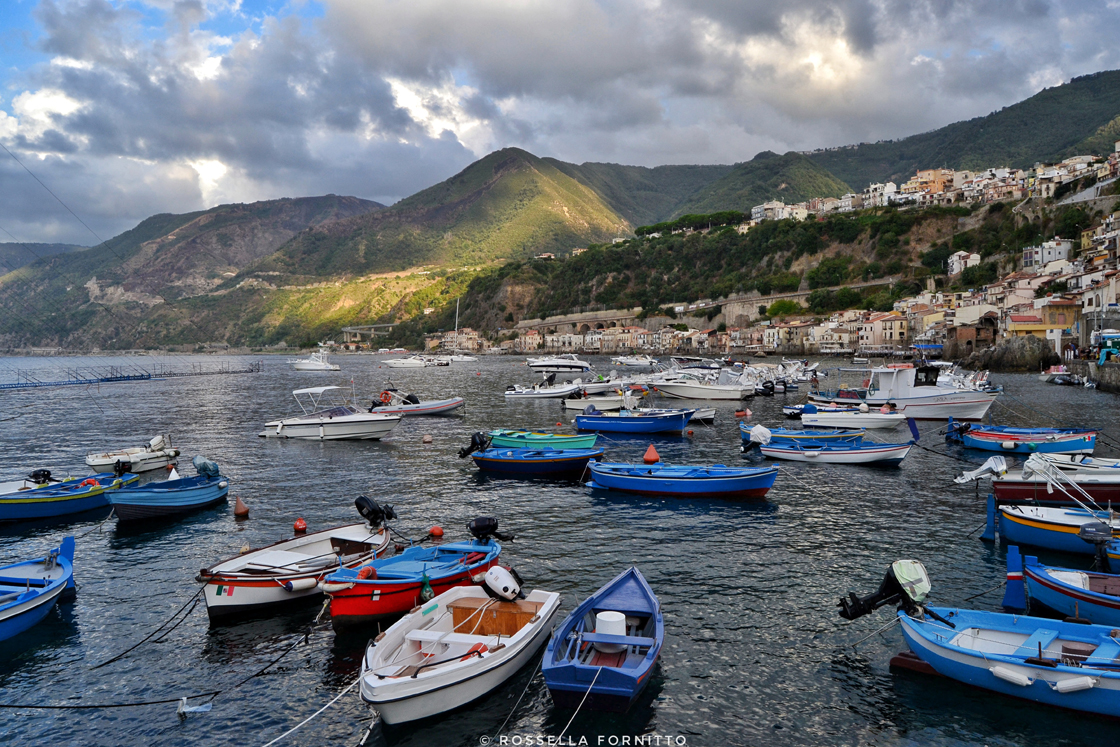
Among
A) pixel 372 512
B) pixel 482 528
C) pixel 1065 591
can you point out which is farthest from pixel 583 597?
pixel 1065 591

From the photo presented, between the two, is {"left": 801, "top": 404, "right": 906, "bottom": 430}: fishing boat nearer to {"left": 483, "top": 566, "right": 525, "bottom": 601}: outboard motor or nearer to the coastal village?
{"left": 483, "top": 566, "right": 525, "bottom": 601}: outboard motor

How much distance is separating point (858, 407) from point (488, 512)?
28339 mm

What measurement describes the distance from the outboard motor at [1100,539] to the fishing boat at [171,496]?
80.8 ft

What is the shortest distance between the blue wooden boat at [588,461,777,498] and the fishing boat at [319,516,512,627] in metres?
10.5

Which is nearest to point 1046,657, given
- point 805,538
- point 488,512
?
point 805,538

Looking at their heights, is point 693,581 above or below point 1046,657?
below

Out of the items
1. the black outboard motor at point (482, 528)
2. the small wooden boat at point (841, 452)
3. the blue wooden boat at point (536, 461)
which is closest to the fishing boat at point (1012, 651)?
the black outboard motor at point (482, 528)

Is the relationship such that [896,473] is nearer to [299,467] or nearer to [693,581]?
[693,581]

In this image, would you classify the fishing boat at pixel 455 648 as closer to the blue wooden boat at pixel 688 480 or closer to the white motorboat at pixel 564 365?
the blue wooden boat at pixel 688 480

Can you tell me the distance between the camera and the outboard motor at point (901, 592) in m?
10.8

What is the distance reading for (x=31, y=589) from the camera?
12.5 meters

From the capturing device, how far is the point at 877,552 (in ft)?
54.1

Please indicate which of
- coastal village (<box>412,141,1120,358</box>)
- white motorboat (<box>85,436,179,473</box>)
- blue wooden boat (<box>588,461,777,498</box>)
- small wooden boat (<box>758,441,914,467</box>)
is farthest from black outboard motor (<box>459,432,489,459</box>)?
coastal village (<box>412,141,1120,358</box>)

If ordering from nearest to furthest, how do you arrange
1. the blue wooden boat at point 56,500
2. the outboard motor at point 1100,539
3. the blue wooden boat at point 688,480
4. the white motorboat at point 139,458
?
the outboard motor at point 1100,539
the blue wooden boat at point 56,500
the blue wooden boat at point 688,480
the white motorboat at point 139,458
